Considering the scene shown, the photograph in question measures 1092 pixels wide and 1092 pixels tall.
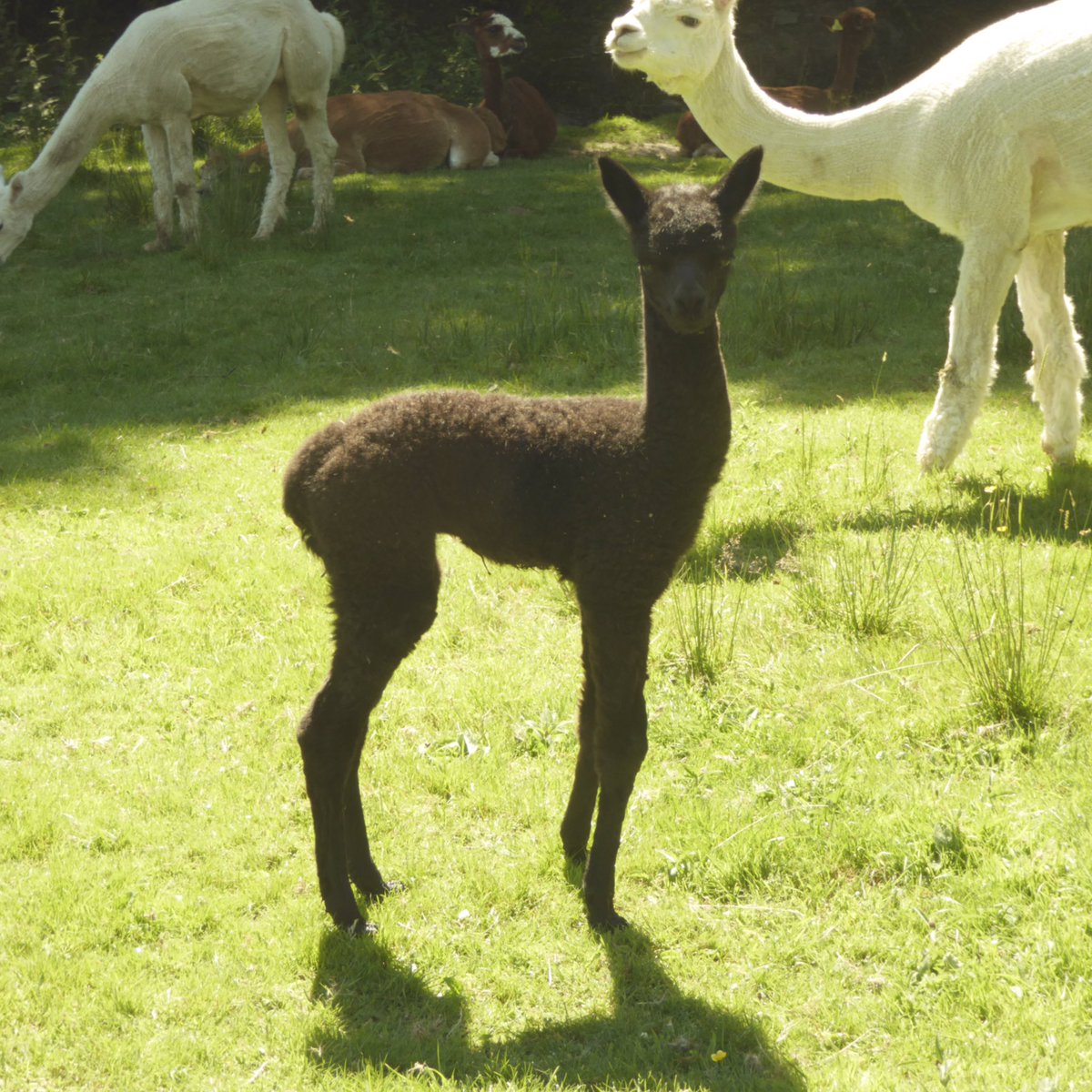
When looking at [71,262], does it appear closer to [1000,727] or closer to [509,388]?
[509,388]

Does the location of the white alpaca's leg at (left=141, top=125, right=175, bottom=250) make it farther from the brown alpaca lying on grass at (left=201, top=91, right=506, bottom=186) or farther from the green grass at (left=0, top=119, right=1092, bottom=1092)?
the green grass at (left=0, top=119, right=1092, bottom=1092)

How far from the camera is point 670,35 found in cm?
620

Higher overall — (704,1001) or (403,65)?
(403,65)

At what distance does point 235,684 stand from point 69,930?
1.54m

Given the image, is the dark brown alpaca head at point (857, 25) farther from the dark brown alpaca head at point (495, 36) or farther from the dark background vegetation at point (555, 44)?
the dark brown alpaca head at point (495, 36)

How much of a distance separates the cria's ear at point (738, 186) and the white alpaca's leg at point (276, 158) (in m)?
9.08

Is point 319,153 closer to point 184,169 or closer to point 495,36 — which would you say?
point 184,169

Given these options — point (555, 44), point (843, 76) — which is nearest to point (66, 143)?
point (843, 76)

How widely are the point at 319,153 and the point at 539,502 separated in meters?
9.45

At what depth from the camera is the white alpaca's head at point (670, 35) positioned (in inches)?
243

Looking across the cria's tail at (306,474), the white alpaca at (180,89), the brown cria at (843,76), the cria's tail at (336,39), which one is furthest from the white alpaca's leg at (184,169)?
the cria's tail at (306,474)

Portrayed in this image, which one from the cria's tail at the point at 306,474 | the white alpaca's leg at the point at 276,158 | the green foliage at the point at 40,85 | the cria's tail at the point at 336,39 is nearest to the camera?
the cria's tail at the point at 306,474

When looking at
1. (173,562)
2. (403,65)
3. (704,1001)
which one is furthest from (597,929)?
(403,65)

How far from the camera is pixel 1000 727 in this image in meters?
4.37
